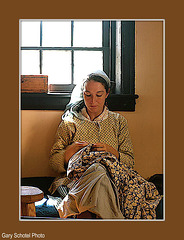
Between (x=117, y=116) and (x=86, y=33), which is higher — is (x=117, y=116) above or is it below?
below

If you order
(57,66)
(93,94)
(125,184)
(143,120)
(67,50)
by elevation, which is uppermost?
(67,50)

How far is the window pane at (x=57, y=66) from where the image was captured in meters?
2.38

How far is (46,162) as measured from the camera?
219 centimetres

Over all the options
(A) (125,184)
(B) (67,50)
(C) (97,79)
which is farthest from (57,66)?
(A) (125,184)

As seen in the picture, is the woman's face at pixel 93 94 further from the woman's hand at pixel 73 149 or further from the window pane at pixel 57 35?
the window pane at pixel 57 35

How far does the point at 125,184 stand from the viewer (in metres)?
1.62

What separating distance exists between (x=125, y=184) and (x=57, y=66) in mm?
1073

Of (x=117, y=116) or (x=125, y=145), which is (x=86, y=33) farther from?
(x=125, y=145)

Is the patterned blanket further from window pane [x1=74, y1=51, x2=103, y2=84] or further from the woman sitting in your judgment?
window pane [x1=74, y1=51, x2=103, y2=84]

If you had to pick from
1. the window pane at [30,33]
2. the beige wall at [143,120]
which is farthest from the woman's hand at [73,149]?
the window pane at [30,33]

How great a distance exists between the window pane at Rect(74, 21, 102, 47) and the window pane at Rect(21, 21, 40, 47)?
25 centimetres

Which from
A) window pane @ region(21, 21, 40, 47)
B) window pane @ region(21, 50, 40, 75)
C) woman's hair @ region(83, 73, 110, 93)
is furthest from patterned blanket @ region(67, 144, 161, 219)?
window pane @ region(21, 21, 40, 47)

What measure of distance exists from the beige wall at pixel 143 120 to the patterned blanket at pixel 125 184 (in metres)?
0.46

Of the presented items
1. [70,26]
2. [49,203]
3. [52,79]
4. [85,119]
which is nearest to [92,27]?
[70,26]
